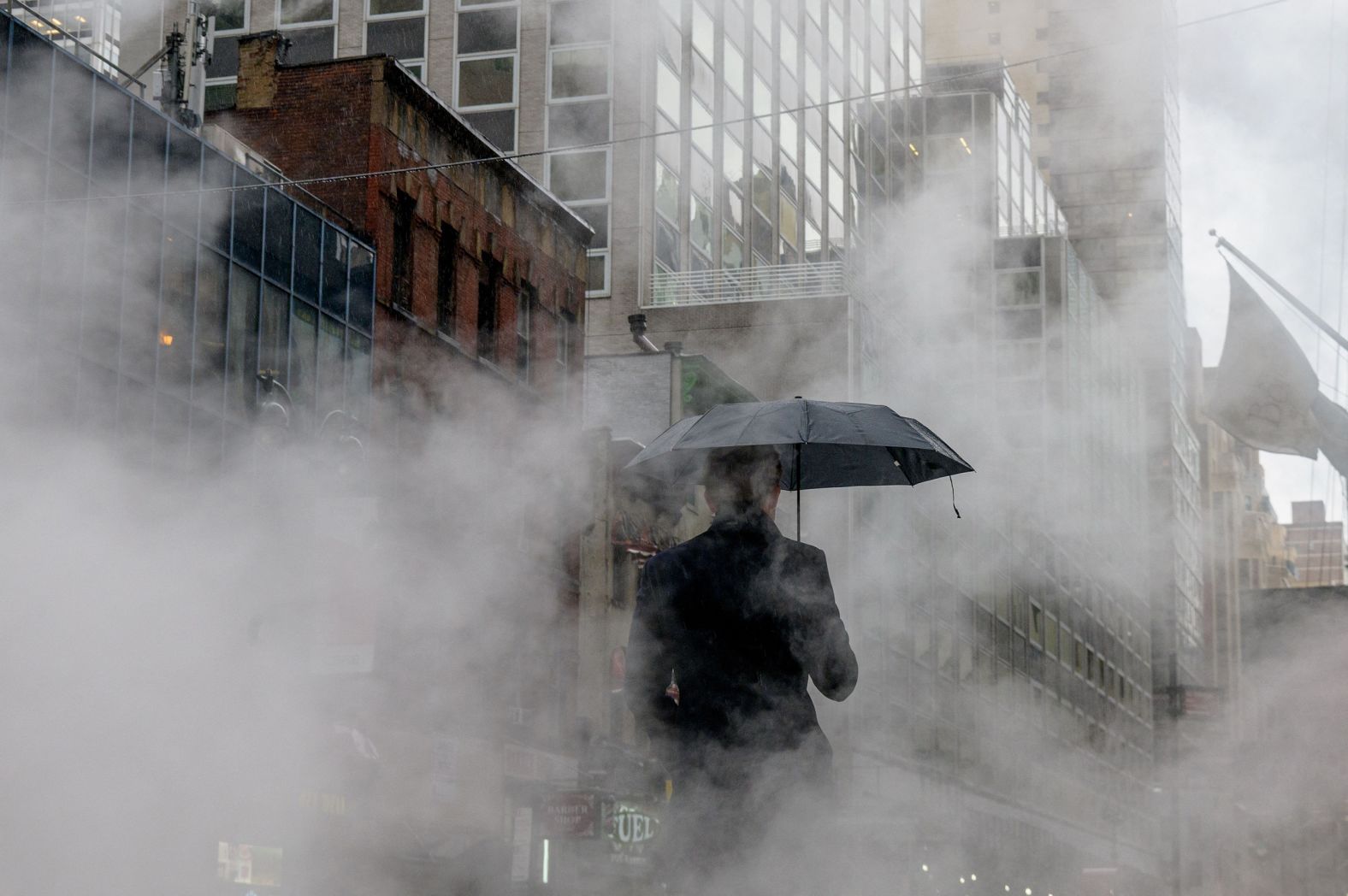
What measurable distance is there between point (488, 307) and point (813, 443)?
12333 mm

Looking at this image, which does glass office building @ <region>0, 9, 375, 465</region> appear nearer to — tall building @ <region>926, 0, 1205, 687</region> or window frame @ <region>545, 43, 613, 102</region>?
tall building @ <region>926, 0, 1205, 687</region>

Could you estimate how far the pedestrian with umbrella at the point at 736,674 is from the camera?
305 cm

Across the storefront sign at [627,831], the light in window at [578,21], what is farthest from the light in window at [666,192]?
the storefront sign at [627,831]

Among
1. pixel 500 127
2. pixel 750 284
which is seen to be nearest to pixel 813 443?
pixel 500 127

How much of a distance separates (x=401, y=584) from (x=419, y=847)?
2425 millimetres

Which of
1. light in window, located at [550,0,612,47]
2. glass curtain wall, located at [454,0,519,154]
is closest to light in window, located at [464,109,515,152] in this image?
glass curtain wall, located at [454,0,519,154]

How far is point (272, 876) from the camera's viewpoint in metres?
11.2

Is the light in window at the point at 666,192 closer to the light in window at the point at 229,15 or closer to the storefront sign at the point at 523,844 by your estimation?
the light in window at the point at 229,15

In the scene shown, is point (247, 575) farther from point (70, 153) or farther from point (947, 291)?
point (947, 291)

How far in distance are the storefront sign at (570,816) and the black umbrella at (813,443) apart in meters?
10.6

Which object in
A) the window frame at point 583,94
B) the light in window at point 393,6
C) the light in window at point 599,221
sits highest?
the light in window at point 393,6

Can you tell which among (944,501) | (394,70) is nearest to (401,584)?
(394,70)

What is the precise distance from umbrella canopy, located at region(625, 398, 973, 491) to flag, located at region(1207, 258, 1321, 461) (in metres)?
7.00

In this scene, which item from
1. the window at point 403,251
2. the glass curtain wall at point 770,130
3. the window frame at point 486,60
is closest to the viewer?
the window at point 403,251
